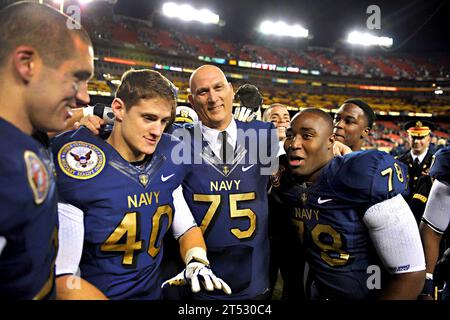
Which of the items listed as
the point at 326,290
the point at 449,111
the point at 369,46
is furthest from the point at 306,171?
the point at 369,46

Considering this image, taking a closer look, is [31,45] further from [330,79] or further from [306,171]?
[330,79]

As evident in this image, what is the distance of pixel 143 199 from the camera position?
172 centimetres

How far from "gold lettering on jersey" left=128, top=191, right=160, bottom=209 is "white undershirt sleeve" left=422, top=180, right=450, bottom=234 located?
5.69 ft

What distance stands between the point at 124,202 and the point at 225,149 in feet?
2.61

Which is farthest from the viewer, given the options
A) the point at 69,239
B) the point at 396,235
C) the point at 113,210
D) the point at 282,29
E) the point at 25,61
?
the point at 282,29

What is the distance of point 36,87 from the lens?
116 cm

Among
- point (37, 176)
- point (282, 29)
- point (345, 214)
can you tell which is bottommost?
point (345, 214)

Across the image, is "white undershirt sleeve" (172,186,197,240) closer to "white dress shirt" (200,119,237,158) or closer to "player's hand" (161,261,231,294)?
"player's hand" (161,261,231,294)

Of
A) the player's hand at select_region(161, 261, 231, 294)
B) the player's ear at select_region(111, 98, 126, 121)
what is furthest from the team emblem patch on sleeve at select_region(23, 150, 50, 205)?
the player's hand at select_region(161, 261, 231, 294)

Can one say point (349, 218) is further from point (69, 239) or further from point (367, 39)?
point (367, 39)

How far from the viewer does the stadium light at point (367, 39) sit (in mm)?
31462

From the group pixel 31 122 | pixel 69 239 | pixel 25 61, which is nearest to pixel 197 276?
pixel 69 239

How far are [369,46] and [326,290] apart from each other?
3554 centimetres

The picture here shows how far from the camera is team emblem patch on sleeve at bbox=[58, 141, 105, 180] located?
1616mm
